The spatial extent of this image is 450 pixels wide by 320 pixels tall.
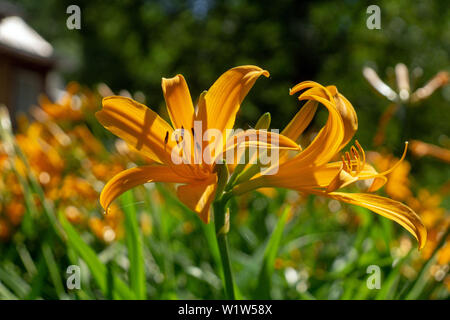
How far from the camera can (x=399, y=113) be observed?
3.59 ft

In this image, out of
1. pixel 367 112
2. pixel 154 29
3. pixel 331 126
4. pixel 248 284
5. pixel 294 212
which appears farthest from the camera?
pixel 154 29

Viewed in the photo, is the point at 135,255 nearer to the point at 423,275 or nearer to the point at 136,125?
the point at 136,125

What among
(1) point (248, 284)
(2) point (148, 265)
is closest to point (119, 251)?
(2) point (148, 265)

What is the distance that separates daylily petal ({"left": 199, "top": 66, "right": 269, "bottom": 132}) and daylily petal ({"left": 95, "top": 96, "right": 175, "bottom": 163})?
0.05 metres

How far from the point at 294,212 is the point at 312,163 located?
1148 mm

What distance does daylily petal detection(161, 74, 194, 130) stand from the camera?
504 mm

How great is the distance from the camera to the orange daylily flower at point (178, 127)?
486 mm

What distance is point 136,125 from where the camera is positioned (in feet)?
1.64

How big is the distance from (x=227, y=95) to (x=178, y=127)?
0.07 metres

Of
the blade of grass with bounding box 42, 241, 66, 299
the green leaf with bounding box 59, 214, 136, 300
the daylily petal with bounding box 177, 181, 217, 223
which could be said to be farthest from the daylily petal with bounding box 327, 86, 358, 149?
the blade of grass with bounding box 42, 241, 66, 299

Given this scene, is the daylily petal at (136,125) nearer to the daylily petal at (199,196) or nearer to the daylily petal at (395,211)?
the daylily petal at (199,196)
